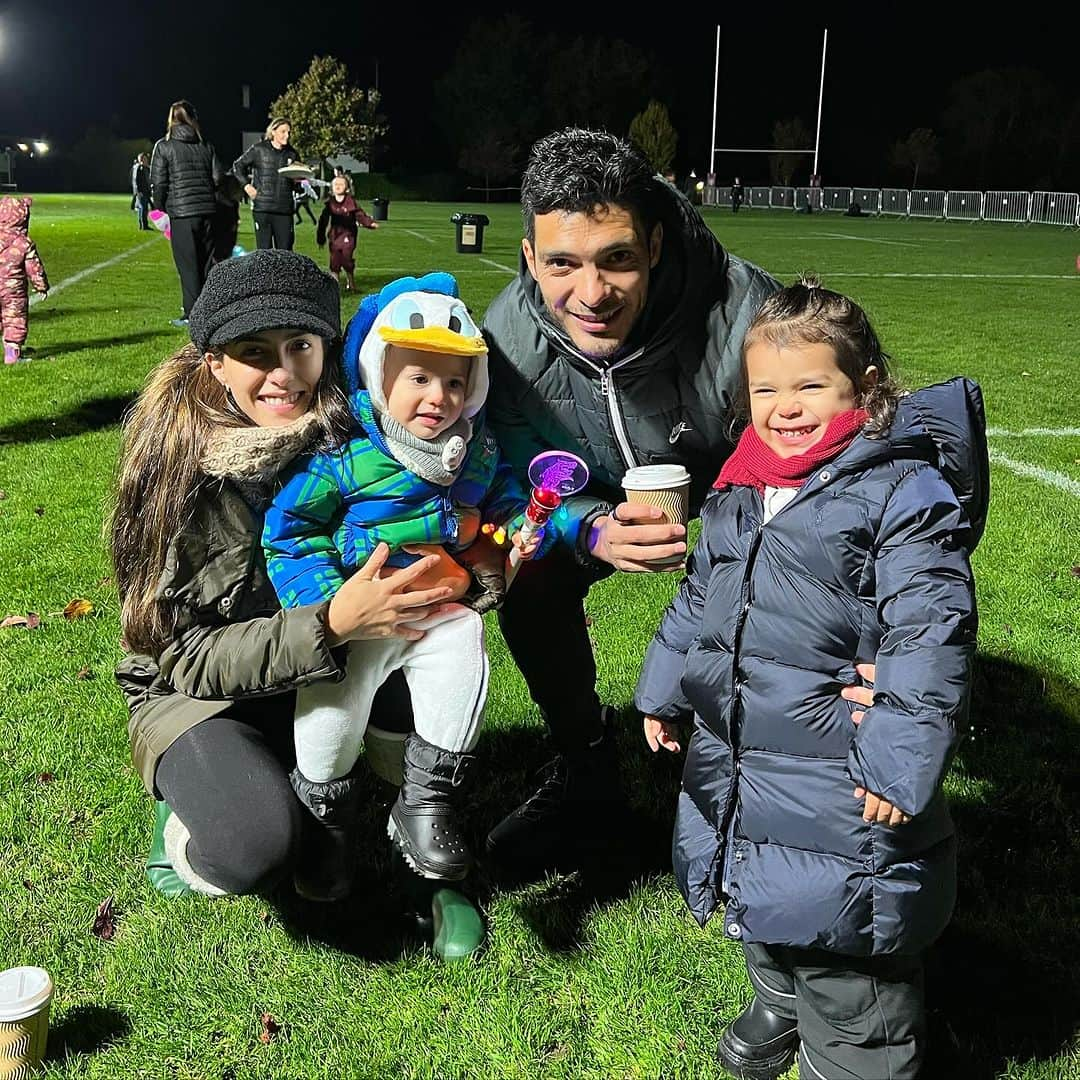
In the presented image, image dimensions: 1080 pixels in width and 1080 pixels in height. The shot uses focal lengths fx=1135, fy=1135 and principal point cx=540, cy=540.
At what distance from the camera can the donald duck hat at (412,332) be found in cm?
233

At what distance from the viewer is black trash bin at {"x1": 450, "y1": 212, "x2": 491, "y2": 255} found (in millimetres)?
22922

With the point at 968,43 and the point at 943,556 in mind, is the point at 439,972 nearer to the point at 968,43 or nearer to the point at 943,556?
the point at 943,556

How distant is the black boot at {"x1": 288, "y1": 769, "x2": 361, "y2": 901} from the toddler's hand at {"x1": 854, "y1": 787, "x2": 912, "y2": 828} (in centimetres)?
116

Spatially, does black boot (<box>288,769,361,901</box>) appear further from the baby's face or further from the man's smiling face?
the man's smiling face

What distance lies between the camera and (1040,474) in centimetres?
679

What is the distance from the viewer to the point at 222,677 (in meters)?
2.36

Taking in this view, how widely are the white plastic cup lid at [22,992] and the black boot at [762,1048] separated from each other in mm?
1379

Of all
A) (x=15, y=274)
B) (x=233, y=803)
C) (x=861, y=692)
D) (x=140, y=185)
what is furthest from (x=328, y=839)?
(x=140, y=185)

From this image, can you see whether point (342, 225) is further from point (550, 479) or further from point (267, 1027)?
point (267, 1027)

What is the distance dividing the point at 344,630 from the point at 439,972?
2.94 ft

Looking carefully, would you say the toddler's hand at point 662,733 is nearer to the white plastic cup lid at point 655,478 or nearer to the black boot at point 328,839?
the white plastic cup lid at point 655,478

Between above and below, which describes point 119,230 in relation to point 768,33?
below

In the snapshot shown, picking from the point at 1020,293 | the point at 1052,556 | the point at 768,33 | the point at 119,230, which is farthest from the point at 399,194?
the point at 1052,556

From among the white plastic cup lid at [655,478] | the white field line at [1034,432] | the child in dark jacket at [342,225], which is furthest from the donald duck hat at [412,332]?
the child in dark jacket at [342,225]
